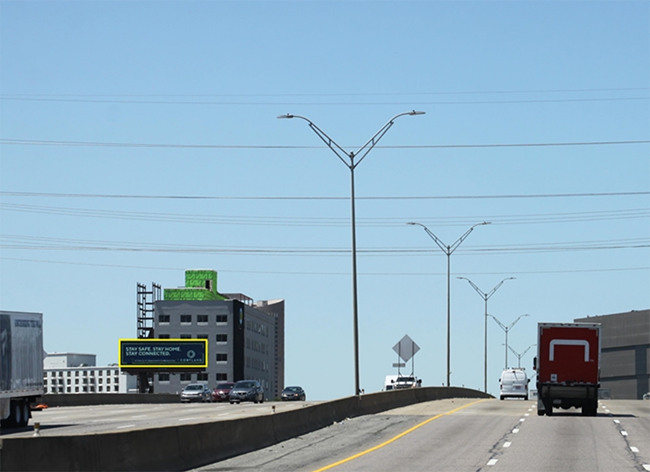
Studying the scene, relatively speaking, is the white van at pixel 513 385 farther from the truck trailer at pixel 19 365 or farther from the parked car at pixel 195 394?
the truck trailer at pixel 19 365

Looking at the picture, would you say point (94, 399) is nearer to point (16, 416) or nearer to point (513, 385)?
point (513, 385)

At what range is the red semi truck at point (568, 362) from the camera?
123ft

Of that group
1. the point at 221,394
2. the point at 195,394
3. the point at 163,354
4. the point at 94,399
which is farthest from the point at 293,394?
the point at 163,354

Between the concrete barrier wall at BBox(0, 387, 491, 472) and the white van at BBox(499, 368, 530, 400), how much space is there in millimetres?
41917

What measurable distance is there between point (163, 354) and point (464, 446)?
406 ft

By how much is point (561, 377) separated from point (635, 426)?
5501 mm

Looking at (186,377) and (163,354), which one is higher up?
(163,354)

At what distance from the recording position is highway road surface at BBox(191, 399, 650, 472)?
67.7 ft

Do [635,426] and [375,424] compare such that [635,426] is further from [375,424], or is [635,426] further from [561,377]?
[375,424]

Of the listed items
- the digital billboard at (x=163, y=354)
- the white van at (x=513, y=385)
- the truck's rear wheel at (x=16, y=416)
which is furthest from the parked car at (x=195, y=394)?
the digital billboard at (x=163, y=354)

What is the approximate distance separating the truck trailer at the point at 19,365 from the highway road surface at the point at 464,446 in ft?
34.0

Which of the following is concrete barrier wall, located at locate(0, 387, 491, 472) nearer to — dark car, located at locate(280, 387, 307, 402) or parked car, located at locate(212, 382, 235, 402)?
parked car, located at locate(212, 382, 235, 402)

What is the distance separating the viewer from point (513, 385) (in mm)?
72688

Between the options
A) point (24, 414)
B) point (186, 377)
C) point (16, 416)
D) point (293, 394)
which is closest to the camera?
point (16, 416)
